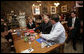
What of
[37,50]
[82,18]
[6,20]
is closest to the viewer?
[82,18]

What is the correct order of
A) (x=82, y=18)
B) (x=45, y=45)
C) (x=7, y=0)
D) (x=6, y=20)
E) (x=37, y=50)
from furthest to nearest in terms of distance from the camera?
(x=7, y=0) → (x=45, y=45) → (x=37, y=50) → (x=6, y=20) → (x=82, y=18)

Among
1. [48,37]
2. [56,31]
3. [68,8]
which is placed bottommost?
[48,37]

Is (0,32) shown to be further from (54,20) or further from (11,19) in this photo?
(54,20)

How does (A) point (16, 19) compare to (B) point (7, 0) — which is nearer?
(A) point (16, 19)

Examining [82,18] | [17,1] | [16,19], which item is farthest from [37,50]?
[17,1]

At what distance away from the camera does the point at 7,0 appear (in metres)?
1.32

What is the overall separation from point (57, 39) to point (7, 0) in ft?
4.24

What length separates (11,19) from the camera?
37.0 inches

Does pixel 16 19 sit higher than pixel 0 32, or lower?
higher

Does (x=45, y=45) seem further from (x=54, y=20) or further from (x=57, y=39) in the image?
(x=54, y=20)

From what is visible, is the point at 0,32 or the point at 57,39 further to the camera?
the point at 57,39

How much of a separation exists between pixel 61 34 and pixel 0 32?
3.37 ft

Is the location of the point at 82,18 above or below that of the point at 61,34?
above

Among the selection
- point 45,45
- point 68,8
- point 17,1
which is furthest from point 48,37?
point 68,8
